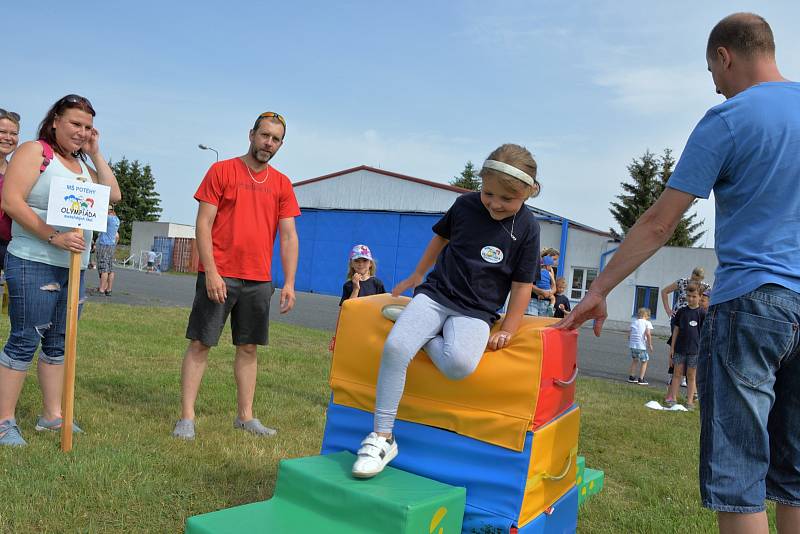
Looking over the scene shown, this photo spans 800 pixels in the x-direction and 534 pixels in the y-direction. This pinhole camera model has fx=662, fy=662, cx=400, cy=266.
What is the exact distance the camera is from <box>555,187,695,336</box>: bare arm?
97.5 inches

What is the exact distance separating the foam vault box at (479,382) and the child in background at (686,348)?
571 centimetres

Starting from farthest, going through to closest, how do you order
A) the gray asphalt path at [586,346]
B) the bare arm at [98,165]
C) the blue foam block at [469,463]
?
the gray asphalt path at [586,346]
the bare arm at [98,165]
the blue foam block at [469,463]

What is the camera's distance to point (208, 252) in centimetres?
461

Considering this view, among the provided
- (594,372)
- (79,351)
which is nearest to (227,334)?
(79,351)

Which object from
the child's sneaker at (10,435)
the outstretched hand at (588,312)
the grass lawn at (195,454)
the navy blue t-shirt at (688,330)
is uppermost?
the outstretched hand at (588,312)

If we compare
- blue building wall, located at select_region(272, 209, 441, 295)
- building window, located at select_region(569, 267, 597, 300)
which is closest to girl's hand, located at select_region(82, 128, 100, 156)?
blue building wall, located at select_region(272, 209, 441, 295)

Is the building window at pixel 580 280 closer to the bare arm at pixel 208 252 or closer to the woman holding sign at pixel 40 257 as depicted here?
the bare arm at pixel 208 252

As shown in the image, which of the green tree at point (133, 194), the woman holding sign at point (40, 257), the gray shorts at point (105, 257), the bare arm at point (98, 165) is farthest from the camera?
the green tree at point (133, 194)

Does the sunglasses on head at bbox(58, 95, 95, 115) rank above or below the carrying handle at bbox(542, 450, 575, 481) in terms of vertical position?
above

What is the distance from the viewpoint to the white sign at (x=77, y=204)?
3.99 metres

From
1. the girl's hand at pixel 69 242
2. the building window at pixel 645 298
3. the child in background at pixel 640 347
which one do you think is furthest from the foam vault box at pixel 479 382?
the building window at pixel 645 298

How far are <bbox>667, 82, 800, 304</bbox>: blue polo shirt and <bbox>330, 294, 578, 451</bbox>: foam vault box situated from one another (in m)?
0.83

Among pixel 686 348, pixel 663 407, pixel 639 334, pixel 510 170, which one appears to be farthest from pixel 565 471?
pixel 639 334

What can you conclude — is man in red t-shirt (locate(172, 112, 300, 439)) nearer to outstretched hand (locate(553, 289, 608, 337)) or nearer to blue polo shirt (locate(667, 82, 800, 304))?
outstretched hand (locate(553, 289, 608, 337))
